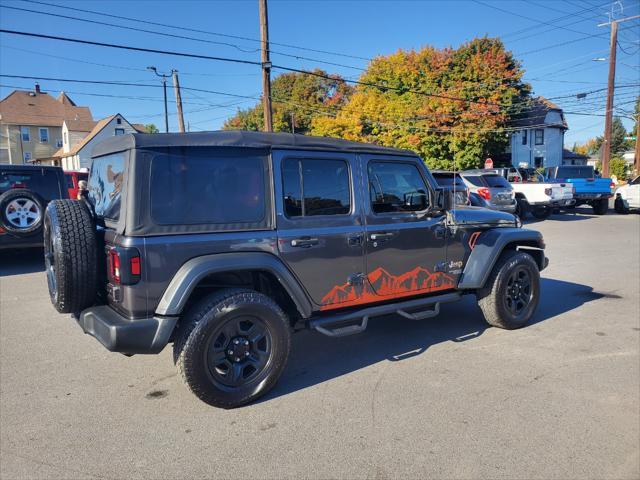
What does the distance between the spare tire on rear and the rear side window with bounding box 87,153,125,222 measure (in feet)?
0.69

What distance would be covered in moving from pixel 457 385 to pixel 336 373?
1025 millimetres

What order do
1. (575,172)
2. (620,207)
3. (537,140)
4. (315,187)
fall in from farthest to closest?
(537,140), (620,207), (575,172), (315,187)

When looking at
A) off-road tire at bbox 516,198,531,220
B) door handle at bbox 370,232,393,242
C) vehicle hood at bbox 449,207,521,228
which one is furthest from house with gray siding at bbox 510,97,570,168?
door handle at bbox 370,232,393,242

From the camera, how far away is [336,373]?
4.15 meters

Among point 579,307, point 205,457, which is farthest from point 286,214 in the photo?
point 579,307

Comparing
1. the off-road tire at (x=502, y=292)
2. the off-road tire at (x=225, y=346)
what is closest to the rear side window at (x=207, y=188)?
the off-road tire at (x=225, y=346)

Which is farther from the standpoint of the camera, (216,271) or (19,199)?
(19,199)

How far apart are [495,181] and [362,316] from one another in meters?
13.0

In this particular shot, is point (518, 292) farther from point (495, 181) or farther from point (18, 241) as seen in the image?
point (495, 181)

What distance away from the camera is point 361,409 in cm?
348

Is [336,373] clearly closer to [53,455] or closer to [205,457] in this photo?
[205,457]

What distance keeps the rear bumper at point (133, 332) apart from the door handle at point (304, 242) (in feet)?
3.49

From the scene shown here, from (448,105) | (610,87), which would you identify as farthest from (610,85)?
A: (448,105)

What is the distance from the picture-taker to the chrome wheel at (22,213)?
8.33 metres
